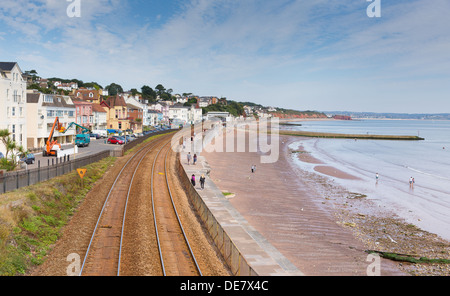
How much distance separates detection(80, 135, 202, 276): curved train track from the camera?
45.3ft

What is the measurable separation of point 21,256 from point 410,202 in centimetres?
3526

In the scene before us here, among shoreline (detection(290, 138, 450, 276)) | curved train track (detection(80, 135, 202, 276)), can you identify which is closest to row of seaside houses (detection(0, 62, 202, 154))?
curved train track (detection(80, 135, 202, 276))

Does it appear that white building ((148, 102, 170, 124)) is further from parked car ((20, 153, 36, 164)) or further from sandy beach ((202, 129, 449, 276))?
parked car ((20, 153, 36, 164))

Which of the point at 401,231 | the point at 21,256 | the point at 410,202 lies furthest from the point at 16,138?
the point at 410,202

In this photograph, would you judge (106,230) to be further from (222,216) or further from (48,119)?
(48,119)

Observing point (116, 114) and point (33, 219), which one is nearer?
point (33, 219)

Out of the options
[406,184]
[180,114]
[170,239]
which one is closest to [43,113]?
[170,239]

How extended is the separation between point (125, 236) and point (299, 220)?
1462 cm

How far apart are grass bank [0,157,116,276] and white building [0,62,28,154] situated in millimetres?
16894

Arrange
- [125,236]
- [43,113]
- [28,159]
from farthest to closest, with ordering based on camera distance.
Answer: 1. [43,113]
2. [28,159]
3. [125,236]

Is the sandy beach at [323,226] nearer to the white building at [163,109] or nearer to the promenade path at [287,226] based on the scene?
the promenade path at [287,226]

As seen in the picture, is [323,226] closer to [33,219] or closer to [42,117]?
[33,219]

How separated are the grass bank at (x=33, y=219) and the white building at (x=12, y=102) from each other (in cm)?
1689

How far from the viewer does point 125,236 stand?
17.2 m
